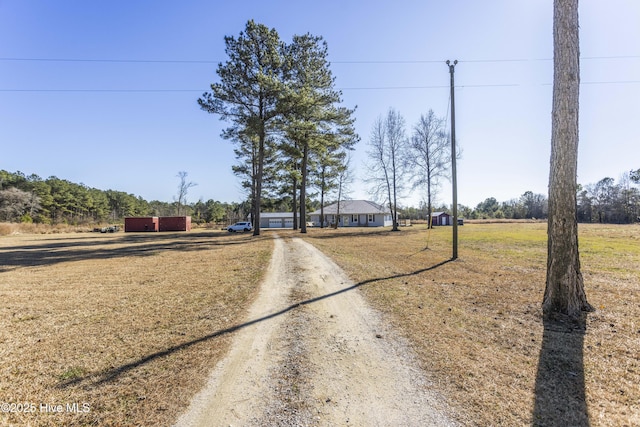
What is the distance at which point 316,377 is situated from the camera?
3414 mm

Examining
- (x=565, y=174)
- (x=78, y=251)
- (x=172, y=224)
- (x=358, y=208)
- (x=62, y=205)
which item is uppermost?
(x=62, y=205)

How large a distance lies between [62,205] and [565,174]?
86.6 m

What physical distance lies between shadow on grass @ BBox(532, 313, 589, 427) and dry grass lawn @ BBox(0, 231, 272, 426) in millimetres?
3499

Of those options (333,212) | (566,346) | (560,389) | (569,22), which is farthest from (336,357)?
(333,212)

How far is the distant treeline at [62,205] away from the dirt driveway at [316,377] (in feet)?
211

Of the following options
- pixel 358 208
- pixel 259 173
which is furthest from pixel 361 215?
pixel 259 173

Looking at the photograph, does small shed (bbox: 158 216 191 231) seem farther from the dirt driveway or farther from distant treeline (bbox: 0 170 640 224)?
the dirt driveway

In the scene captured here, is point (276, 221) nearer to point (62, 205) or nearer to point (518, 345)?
point (62, 205)

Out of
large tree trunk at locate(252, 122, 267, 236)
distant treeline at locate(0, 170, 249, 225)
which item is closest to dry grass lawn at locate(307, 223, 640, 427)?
large tree trunk at locate(252, 122, 267, 236)

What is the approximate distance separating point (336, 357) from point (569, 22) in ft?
23.6

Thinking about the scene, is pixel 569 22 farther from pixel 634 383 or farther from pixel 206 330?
pixel 206 330

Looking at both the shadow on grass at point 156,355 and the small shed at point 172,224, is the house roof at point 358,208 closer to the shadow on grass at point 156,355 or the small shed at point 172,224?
the small shed at point 172,224

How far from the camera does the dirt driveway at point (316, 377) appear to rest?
A: 8.93ft

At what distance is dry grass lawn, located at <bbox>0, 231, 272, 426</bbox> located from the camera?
291 centimetres
